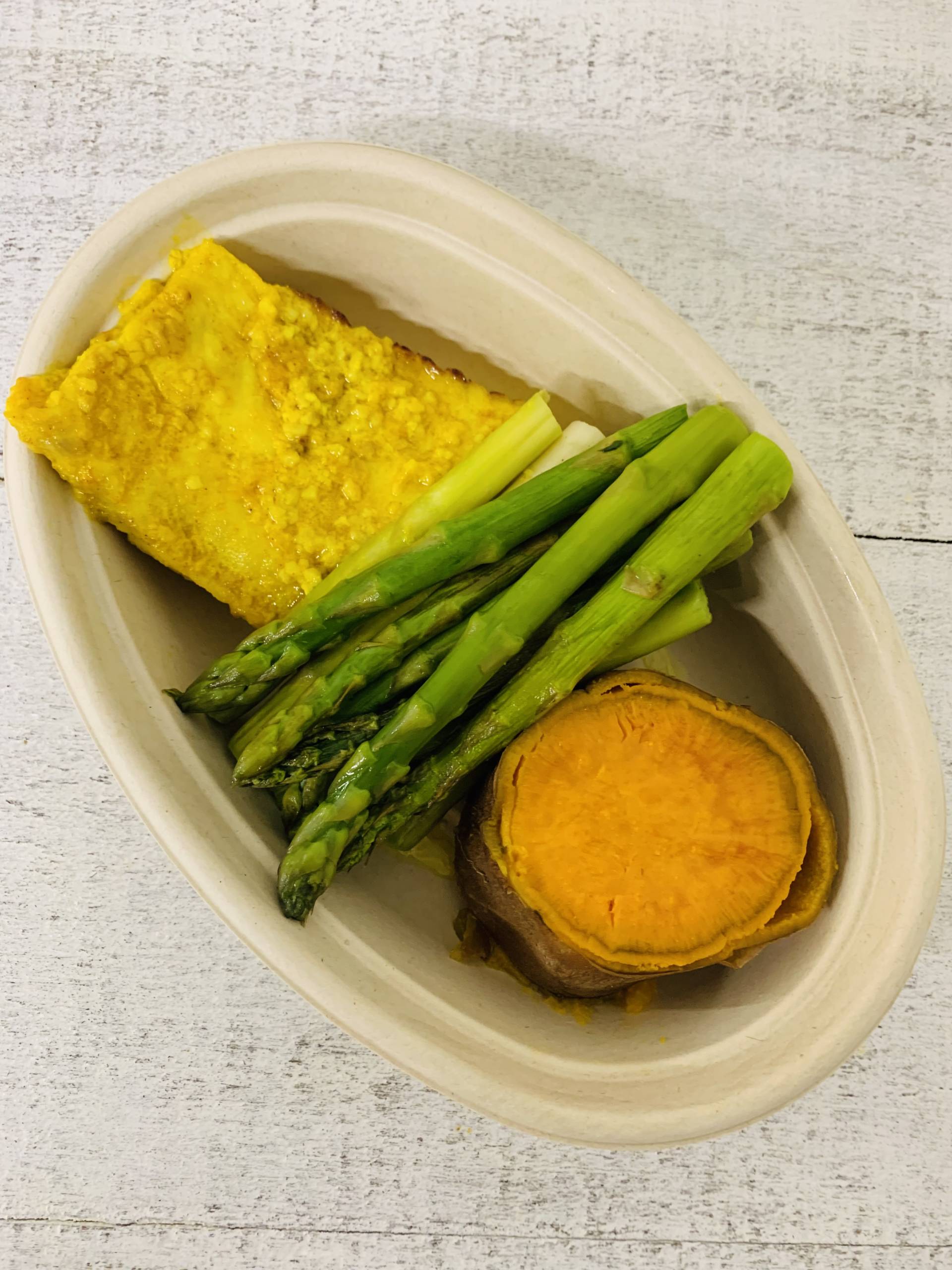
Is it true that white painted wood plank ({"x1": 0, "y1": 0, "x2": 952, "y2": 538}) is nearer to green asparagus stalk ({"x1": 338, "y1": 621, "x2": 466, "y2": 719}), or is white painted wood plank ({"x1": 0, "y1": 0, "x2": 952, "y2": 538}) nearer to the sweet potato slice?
the sweet potato slice

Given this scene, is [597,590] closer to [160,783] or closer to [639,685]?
[639,685]

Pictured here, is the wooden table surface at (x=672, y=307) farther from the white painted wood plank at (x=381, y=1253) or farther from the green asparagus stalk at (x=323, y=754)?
the green asparagus stalk at (x=323, y=754)

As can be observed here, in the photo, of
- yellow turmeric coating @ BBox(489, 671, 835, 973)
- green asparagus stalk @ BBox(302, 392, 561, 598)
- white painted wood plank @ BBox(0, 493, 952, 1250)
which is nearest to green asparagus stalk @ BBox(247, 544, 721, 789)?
yellow turmeric coating @ BBox(489, 671, 835, 973)

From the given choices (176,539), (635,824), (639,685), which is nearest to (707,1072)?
(635,824)

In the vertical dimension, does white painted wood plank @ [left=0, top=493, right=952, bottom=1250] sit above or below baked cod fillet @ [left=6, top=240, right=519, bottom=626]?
below

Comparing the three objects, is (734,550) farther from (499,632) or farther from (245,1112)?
(245,1112)

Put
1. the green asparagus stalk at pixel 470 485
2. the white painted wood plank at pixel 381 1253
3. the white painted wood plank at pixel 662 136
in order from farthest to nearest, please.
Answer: the white painted wood plank at pixel 662 136, the white painted wood plank at pixel 381 1253, the green asparagus stalk at pixel 470 485

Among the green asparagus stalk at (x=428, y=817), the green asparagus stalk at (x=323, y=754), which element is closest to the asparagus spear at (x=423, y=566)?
the green asparagus stalk at (x=323, y=754)
